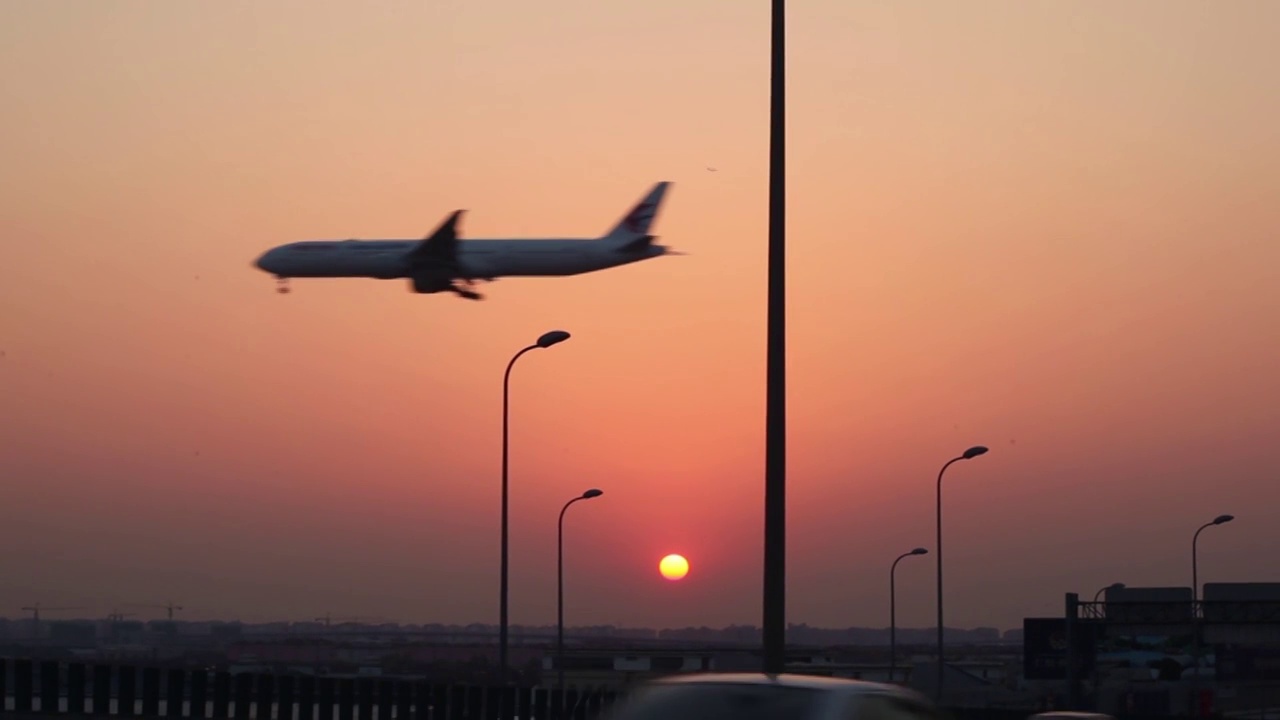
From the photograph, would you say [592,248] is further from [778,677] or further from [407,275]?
[778,677]

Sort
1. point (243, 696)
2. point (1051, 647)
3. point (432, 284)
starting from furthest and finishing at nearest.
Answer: point (1051, 647) → point (432, 284) → point (243, 696)

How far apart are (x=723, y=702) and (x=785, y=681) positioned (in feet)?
1.57

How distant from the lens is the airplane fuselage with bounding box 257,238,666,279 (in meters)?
57.6

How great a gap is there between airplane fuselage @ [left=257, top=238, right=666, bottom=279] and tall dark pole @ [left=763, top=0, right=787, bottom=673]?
4221 cm

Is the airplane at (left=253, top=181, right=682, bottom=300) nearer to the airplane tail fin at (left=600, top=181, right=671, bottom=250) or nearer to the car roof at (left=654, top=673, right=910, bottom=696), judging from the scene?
the airplane tail fin at (left=600, top=181, right=671, bottom=250)

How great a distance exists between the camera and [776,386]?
1496 centimetres

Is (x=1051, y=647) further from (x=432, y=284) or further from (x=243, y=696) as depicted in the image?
(x=243, y=696)

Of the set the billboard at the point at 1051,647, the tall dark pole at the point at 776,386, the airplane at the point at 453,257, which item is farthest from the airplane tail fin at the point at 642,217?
the tall dark pole at the point at 776,386

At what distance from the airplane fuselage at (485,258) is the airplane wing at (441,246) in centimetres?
45

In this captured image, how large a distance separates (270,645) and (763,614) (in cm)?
5909

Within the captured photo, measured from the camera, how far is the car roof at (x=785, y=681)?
944 centimetres

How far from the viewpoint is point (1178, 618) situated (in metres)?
57.0

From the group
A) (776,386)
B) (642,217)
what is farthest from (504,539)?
(642,217)

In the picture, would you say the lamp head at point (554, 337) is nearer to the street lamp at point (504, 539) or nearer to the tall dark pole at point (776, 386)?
the street lamp at point (504, 539)
